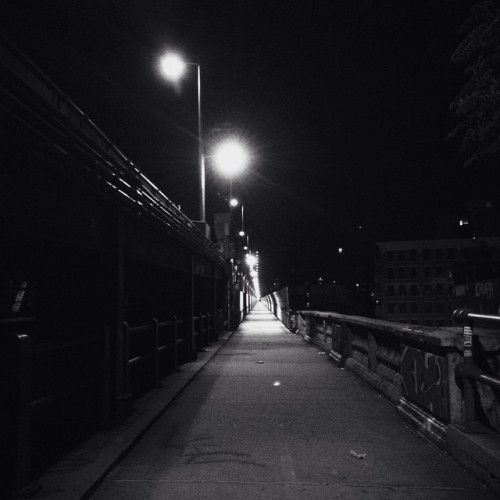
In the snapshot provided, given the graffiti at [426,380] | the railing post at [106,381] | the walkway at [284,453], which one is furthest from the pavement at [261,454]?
the graffiti at [426,380]

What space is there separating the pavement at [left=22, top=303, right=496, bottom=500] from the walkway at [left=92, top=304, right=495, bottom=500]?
0.01 metres

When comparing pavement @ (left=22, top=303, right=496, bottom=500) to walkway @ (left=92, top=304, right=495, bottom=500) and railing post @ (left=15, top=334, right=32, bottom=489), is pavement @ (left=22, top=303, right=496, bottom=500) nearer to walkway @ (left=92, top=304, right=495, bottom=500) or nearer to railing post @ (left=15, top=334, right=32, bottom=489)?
walkway @ (left=92, top=304, right=495, bottom=500)

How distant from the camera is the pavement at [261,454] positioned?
4.16m

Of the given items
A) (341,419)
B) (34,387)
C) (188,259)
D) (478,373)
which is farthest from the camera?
(188,259)

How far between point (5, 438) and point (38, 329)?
500cm

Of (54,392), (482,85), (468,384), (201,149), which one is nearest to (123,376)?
(54,392)

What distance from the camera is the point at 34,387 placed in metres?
7.37

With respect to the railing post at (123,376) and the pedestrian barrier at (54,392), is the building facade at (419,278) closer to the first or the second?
the pedestrian barrier at (54,392)

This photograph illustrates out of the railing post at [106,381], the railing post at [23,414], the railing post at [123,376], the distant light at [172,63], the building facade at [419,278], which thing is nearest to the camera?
the railing post at [23,414]

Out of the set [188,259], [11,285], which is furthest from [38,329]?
[188,259]

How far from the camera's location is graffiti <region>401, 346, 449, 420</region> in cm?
525

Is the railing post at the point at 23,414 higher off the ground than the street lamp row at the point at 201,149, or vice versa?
the street lamp row at the point at 201,149

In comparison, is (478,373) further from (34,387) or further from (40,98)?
(34,387)

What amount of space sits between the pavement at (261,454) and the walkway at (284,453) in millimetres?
11
